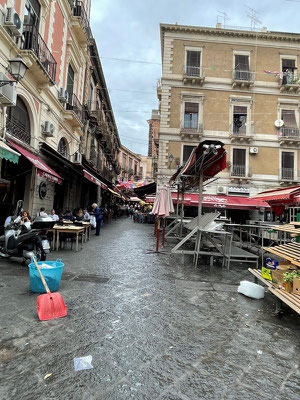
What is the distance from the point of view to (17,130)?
8789 mm

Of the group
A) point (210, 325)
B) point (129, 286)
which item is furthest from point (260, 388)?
point (129, 286)

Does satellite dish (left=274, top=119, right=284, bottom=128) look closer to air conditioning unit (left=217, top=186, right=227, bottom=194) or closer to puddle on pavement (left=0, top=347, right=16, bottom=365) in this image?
air conditioning unit (left=217, top=186, right=227, bottom=194)

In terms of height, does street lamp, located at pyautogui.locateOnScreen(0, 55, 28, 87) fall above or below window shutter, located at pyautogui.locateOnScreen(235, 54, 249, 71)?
below

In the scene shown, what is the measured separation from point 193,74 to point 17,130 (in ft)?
54.1

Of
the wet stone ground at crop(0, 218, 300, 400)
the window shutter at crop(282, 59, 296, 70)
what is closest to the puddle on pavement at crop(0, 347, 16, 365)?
the wet stone ground at crop(0, 218, 300, 400)

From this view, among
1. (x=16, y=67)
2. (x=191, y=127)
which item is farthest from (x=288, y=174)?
(x=16, y=67)

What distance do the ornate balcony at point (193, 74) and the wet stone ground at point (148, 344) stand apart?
757 inches

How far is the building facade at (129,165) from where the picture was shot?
187ft

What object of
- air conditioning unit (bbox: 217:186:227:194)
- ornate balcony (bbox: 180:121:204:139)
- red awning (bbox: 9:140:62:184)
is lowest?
red awning (bbox: 9:140:62:184)

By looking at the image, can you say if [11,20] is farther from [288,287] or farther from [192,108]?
[192,108]

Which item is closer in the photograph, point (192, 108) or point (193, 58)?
point (192, 108)

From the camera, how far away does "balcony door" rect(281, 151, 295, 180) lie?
20328 millimetres

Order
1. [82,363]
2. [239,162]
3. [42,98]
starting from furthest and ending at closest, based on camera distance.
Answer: [239,162] < [42,98] < [82,363]

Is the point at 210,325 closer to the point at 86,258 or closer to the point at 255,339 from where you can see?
the point at 255,339
